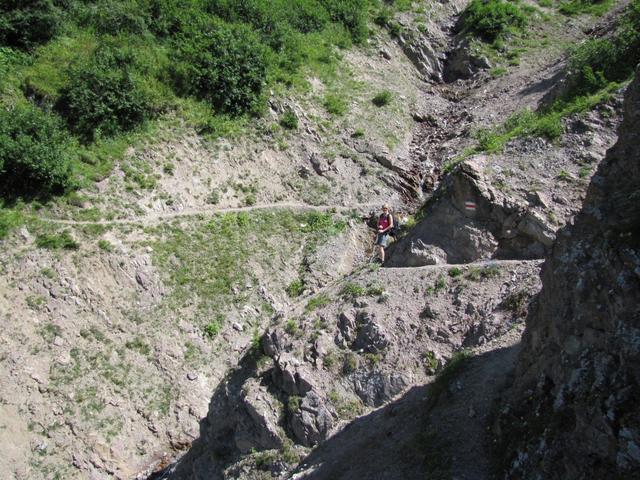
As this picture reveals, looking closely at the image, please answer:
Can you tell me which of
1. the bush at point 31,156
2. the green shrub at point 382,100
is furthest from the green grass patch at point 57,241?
the green shrub at point 382,100

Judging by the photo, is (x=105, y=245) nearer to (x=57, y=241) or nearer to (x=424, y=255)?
(x=57, y=241)

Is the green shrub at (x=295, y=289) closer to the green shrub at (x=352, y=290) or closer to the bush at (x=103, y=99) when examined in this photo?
the green shrub at (x=352, y=290)

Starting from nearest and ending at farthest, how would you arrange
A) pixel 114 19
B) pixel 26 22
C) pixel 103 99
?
pixel 103 99
pixel 26 22
pixel 114 19

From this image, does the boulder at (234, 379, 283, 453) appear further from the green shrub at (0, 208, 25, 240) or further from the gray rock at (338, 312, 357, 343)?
the green shrub at (0, 208, 25, 240)

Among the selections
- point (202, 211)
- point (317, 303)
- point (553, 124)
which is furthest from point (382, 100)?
point (317, 303)

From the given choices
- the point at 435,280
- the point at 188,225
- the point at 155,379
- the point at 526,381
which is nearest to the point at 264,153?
the point at 188,225

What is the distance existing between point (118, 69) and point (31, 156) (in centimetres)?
718

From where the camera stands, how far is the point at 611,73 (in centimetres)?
2123

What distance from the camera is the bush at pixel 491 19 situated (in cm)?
3906

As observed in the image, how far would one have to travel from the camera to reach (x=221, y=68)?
29297 millimetres

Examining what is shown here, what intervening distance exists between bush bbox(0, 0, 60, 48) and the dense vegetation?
5 centimetres

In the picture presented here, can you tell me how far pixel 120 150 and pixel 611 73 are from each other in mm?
20640

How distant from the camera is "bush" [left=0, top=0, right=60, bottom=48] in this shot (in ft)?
88.8

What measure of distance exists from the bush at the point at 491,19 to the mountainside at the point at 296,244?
0.48 meters
